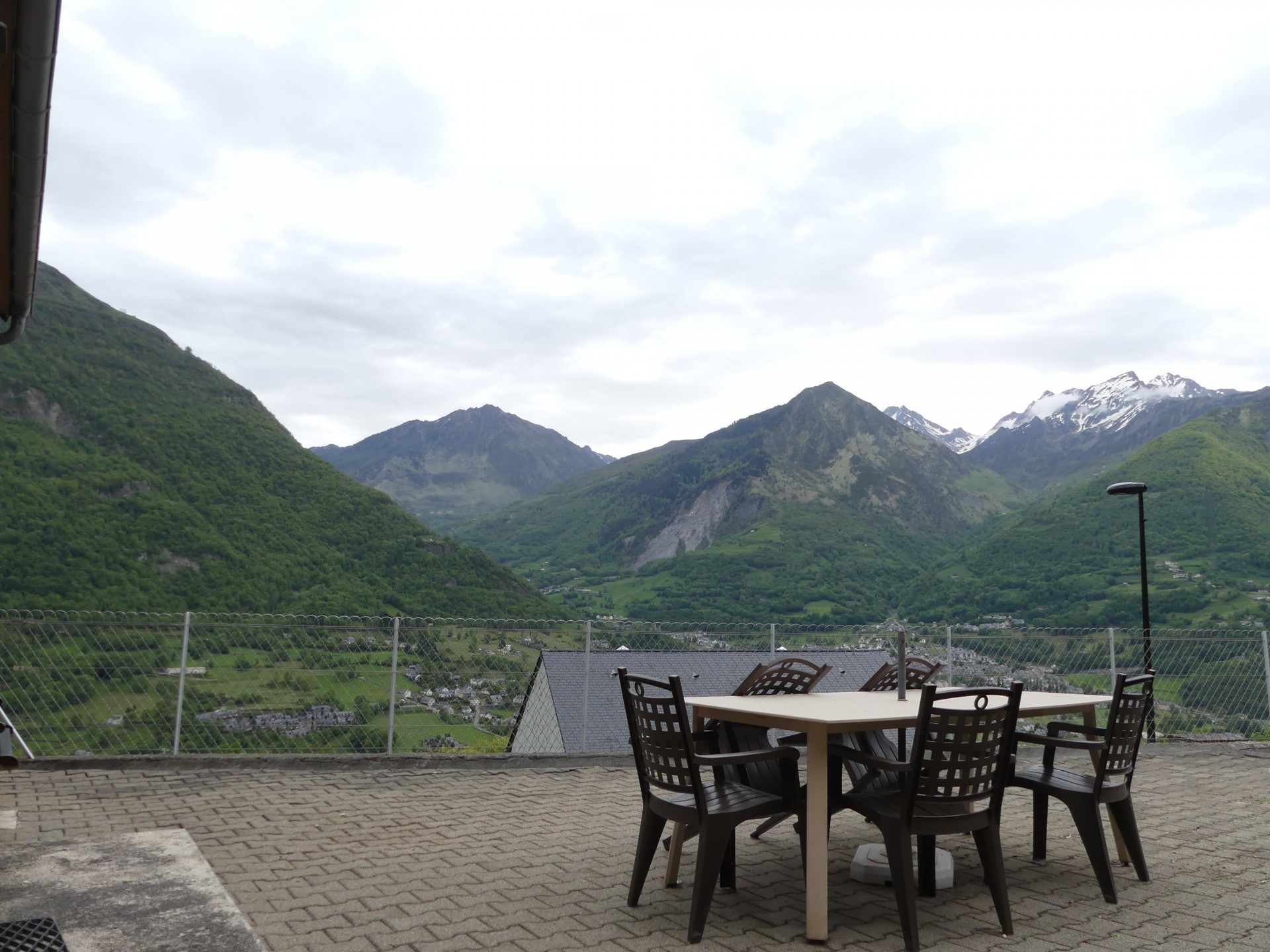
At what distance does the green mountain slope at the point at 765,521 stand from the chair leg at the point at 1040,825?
4548 cm

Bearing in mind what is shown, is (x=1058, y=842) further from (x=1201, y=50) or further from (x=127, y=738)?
(x=127, y=738)

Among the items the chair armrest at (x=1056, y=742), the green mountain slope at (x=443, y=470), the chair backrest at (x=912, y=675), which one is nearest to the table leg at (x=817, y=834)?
the chair armrest at (x=1056, y=742)

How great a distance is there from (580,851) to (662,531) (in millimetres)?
89728

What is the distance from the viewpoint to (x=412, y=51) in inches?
273

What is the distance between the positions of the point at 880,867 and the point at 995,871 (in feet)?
2.36

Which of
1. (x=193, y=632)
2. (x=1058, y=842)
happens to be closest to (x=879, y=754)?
(x=1058, y=842)

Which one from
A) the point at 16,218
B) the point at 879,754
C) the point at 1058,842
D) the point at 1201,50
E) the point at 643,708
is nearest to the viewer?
the point at 643,708

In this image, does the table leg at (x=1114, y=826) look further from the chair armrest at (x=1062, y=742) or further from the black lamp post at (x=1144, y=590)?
the black lamp post at (x=1144, y=590)

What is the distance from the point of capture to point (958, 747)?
3.18 metres

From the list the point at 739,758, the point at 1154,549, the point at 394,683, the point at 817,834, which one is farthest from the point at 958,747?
the point at 1154,549

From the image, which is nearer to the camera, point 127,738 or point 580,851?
point 580,851

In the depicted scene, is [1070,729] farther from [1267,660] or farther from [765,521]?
[765,521]

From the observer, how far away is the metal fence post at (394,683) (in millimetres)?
7117

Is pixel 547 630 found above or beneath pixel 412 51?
beneath
